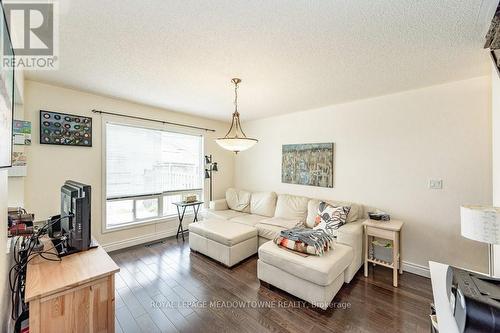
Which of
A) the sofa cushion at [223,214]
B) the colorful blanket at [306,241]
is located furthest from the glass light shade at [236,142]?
the sofa cushion at [223,214]

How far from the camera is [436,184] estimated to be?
263 cm

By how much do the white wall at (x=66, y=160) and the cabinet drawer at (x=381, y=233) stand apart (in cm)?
344

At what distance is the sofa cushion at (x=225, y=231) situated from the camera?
113 inches

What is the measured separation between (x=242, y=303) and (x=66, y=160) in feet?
9.85

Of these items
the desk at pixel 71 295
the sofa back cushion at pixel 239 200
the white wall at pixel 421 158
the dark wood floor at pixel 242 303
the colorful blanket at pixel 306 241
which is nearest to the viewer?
the desk at pixel 71 295

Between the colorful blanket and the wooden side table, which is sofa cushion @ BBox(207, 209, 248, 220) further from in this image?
the wooden side table

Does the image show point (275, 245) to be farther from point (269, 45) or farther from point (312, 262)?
point (269, 45)

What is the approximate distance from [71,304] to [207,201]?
340 cm

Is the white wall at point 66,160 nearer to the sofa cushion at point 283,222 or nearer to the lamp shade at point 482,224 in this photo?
the sofa cushion at point 283,222

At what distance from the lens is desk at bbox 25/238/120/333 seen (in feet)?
3.71

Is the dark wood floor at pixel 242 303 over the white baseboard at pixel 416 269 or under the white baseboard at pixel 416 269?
under

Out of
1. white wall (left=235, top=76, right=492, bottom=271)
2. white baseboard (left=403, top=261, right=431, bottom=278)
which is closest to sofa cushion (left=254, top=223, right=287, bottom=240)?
white wall (left=235, top=76, right=492, bottom=271)

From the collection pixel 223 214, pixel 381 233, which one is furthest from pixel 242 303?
pixel 223 214

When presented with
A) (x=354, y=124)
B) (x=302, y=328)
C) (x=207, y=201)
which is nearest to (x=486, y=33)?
(x=354, y=124)
